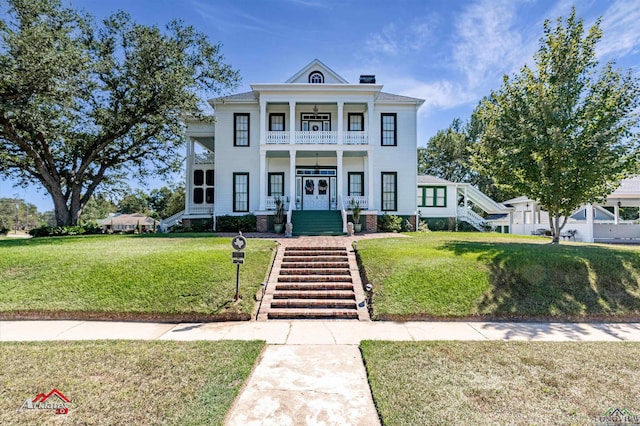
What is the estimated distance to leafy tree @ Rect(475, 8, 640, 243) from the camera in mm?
10328

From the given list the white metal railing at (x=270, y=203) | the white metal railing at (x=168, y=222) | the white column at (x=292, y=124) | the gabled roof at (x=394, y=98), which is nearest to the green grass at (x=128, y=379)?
the white metal railing at (x=270, y=203)

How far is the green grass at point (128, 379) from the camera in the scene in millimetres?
3215

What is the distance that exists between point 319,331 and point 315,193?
13.2 metres

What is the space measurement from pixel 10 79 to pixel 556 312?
19.7 m

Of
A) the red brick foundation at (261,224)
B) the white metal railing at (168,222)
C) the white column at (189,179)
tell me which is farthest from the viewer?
the white metal railing at (168,222)

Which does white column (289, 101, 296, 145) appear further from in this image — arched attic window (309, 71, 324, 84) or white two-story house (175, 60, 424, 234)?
arched attic window (309, 71, 324, 84)

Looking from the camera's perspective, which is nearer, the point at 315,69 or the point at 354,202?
the point at 354,202

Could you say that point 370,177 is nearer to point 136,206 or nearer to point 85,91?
point 85,91

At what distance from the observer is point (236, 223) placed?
17.2 metres

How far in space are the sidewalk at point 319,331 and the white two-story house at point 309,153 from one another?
11.1m

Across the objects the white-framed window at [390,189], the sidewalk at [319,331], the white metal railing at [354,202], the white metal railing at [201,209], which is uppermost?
the white-framed window at [390,189]

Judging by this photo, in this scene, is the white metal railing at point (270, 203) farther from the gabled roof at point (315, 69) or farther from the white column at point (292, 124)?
the gabled roof at point (315, 69)

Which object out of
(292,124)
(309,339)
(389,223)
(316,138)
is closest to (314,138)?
(316,138)

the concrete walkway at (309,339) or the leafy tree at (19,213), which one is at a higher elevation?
the leafy tree at (19,213)
